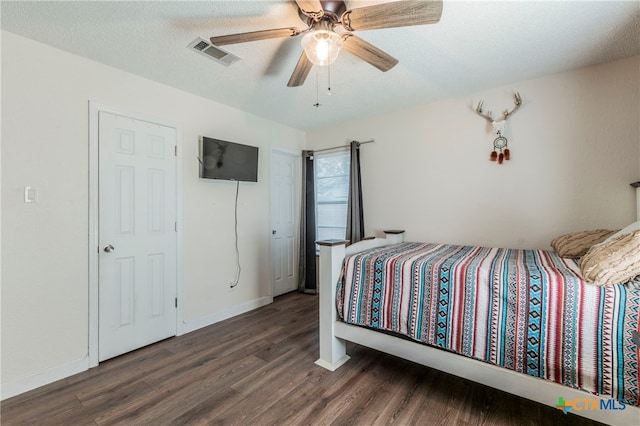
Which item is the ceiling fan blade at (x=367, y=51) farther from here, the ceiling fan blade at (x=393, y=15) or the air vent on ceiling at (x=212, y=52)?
the air vent on ceiling at (x=212, y=52)

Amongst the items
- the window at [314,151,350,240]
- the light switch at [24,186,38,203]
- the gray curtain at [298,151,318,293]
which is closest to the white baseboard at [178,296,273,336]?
the gray curtain at [298,151,318,293]

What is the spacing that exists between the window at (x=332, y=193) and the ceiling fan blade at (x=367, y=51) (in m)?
2.05

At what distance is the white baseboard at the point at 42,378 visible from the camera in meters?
1.86

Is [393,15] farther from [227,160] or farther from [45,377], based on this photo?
[45,377]

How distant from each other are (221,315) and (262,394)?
148 centimetres

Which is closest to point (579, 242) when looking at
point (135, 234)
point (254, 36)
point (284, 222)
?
point (254, 36)

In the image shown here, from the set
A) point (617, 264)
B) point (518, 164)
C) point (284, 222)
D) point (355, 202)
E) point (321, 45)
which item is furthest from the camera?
point (284, 222)

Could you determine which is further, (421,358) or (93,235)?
(93,235)

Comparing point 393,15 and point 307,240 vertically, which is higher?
point 393,15

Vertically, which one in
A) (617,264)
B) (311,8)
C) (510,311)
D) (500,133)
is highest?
(311,8)

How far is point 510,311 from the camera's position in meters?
1.51

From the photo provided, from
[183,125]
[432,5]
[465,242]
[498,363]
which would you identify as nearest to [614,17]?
[432,5]

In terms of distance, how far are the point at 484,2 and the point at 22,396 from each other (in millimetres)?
3855

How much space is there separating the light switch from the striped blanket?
2287 millimetres
